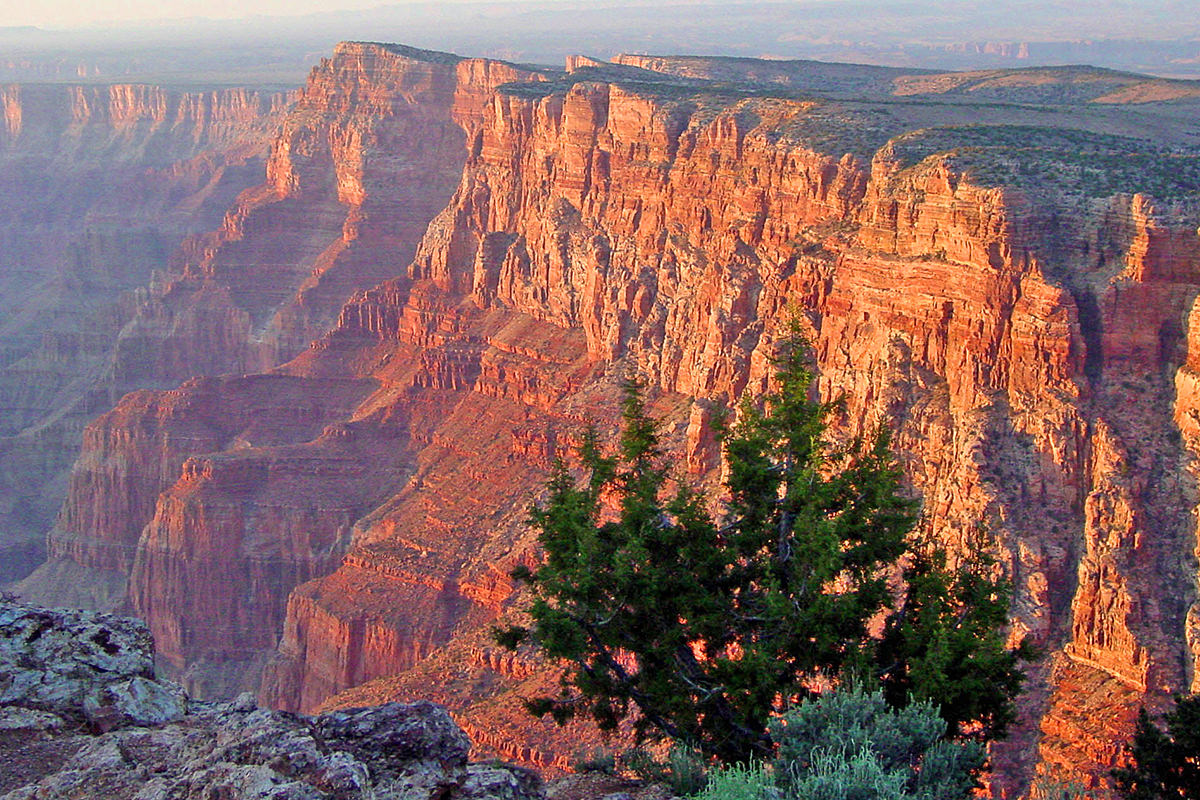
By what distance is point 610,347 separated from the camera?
6494 cm

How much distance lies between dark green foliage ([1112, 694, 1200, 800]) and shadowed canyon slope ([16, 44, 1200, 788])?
344 inches

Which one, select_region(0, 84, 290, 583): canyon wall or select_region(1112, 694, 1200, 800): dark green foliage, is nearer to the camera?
select_region(1112, 694, 1200, 800): dark green foliage

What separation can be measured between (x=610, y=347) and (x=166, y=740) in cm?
4765

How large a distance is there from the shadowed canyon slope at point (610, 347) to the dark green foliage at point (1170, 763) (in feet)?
28.7

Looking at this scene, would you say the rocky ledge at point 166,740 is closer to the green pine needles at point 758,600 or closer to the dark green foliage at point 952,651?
the green pine needles at point 758,600

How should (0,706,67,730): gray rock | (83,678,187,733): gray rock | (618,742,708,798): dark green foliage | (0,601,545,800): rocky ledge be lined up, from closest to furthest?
1. (0,601,545,800): rocky ledge
2. (0,706,67,730): gray rock
3. (83,678,187,733): gray rock
4. (618,742,708,798): dark green foliage

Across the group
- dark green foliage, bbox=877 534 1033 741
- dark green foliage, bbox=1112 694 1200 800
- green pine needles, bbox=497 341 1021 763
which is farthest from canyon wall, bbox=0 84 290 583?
dark green foliage, bbox=1112 694 1200 800

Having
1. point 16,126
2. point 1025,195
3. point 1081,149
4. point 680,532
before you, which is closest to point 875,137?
point 1081,149

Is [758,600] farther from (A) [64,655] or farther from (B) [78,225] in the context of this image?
(B) [78,225]

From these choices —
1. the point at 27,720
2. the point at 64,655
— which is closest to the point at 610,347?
the point at 64,655

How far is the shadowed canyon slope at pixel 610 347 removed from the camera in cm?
3719

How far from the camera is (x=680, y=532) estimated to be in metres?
25.9

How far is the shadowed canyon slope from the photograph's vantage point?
122 ft

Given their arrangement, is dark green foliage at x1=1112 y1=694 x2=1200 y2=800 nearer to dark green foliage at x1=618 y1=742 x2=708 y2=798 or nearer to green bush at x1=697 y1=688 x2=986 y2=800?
green bush at x1=697 y1=688 x2=986 y2=800
